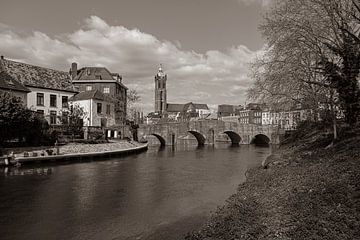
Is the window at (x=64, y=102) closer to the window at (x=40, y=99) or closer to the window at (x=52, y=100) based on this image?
the window at (x=52, y=100)

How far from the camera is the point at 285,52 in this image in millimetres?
17203

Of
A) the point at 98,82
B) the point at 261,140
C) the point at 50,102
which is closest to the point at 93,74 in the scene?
the point at 98,82

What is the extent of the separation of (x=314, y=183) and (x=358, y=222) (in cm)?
369

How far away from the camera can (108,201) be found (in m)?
14.5

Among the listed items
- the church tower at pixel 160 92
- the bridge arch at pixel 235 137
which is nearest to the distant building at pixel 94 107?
the bridge arch at pixel 235 137

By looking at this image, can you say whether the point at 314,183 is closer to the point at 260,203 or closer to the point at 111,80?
the point at 260,203

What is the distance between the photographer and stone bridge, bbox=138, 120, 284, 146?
181 feet

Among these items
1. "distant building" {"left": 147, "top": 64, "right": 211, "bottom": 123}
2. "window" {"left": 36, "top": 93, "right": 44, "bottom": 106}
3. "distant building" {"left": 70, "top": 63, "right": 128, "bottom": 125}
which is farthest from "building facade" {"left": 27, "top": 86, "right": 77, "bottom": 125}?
"distant building" {"left": 147, "top": 64, "right": 211, "bottom": 123}

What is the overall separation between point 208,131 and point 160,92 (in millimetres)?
87969

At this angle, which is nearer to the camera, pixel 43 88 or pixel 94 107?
pixel 43 88

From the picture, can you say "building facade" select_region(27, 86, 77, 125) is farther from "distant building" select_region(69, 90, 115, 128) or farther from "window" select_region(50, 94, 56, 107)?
"distant building" select_region(69, 90, 115, 128)

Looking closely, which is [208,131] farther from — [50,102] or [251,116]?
[251,116]

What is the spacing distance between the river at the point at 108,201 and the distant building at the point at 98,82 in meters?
32.6

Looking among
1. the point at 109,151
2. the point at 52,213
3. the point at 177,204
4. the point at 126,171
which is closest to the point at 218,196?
the point at 177,204
